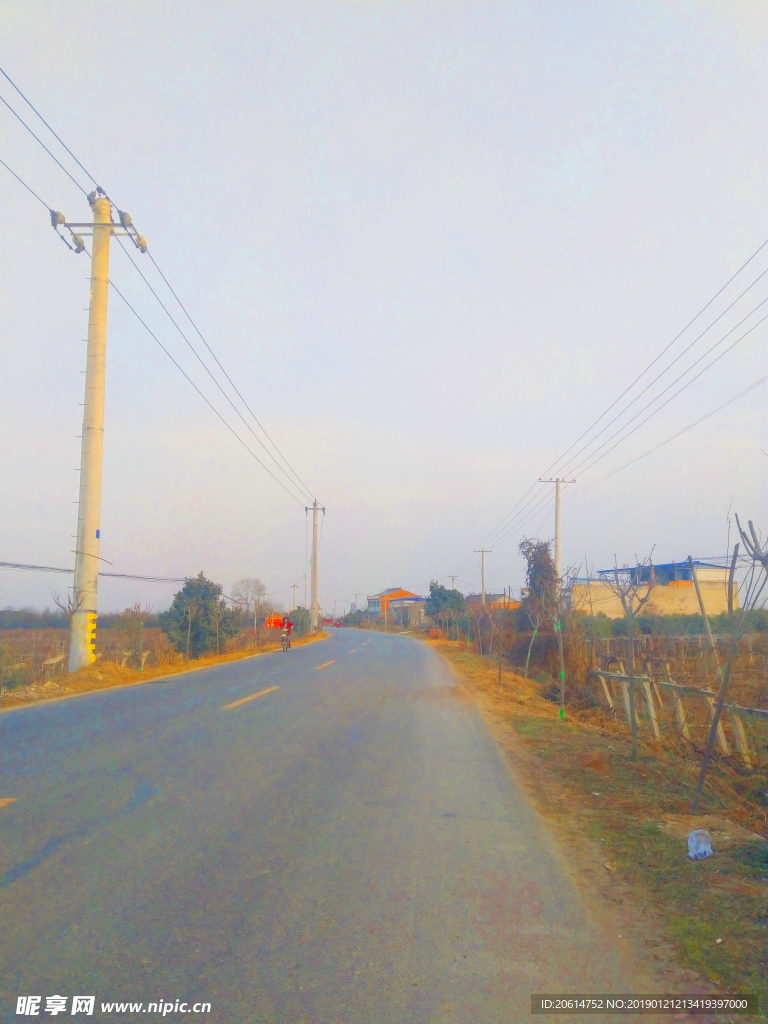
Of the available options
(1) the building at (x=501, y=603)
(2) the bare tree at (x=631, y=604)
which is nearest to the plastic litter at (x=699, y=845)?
(2) the bare tree at (x=631, y=604)

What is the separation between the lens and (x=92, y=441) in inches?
802

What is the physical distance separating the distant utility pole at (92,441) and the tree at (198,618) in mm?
13830

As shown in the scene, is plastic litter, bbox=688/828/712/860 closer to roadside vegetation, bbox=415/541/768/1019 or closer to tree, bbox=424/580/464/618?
roadside vegetation, bbox=415/541/768/1019

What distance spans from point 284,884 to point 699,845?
310 cm

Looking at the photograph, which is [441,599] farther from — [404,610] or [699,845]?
[699,845]

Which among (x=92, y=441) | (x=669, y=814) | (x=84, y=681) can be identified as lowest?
(x=669, y=814)

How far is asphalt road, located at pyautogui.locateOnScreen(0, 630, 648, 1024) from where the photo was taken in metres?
3.64

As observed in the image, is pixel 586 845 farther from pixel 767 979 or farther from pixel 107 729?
pixel 107 729

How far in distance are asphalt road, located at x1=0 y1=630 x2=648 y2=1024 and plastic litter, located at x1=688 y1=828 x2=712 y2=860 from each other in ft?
3.44

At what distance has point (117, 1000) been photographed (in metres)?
3.48

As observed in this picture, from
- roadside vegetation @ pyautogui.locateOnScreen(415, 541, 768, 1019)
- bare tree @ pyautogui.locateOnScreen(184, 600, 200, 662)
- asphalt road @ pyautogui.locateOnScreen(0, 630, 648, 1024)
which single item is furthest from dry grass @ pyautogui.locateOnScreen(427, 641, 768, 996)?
bare tree @ pyautogui.locateOnScreen(184, 600, 200, 662)

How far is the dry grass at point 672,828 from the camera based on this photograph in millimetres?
4113

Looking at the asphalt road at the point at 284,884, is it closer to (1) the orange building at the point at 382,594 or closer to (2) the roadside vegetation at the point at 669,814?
(2) the roadside vegetation at the point at 669,814

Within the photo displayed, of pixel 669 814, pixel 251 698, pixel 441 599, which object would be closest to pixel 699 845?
pixel 669 814
